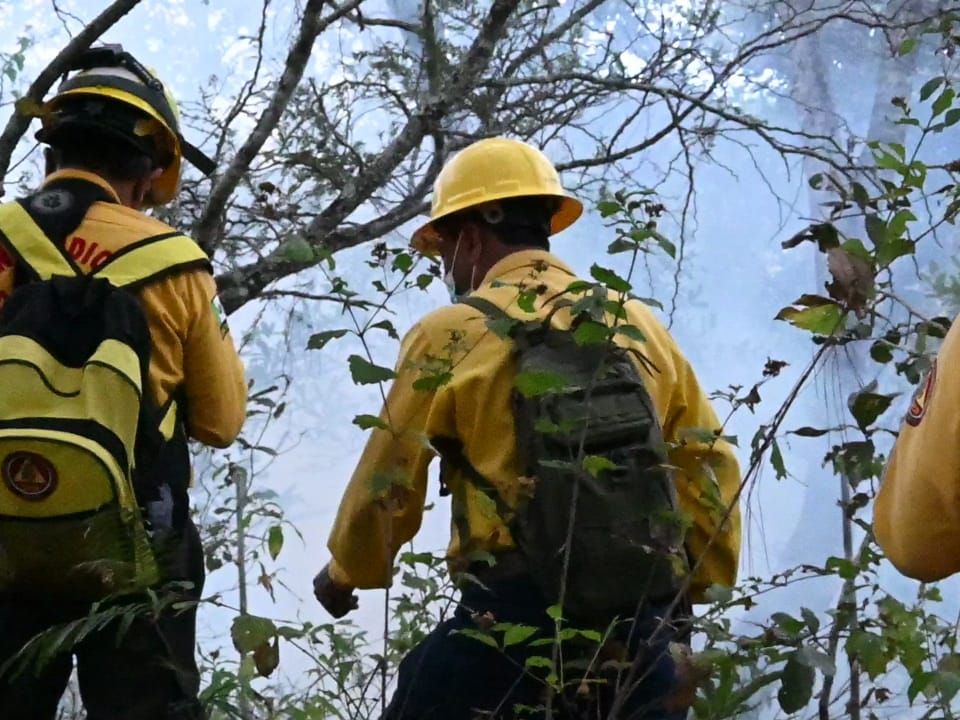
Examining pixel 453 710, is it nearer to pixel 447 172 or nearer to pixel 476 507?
pixel 476 507

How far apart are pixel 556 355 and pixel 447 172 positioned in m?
0.58

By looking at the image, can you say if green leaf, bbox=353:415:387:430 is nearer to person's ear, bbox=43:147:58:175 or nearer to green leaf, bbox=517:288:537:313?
green leaf, bbox=517:288:537:313

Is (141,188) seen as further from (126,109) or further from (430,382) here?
(430,382)

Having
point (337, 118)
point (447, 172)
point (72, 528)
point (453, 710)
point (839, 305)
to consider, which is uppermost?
point (337, 118)

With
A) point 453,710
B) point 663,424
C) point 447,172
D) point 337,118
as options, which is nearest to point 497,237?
point 447,172

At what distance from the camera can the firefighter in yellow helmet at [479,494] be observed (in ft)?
4.92

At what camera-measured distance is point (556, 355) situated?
1.49 meters

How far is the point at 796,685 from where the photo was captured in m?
1.21

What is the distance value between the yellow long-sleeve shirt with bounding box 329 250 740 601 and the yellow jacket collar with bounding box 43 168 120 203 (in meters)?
0.54

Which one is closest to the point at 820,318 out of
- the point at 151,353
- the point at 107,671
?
the point at 151,353

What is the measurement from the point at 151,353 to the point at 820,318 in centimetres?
94

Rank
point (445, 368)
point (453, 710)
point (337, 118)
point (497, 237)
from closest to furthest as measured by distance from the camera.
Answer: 1. point (445, 368)
2. point (453, 710)
3. point (497, 237)
4. point (337, 118)

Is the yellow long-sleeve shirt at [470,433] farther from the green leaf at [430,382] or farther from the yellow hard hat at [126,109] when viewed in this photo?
the yellow hard hat at [126,109]

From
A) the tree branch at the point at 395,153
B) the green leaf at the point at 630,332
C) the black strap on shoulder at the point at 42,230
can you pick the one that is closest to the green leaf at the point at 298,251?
the black strap on shoulder at the point at 42,230
